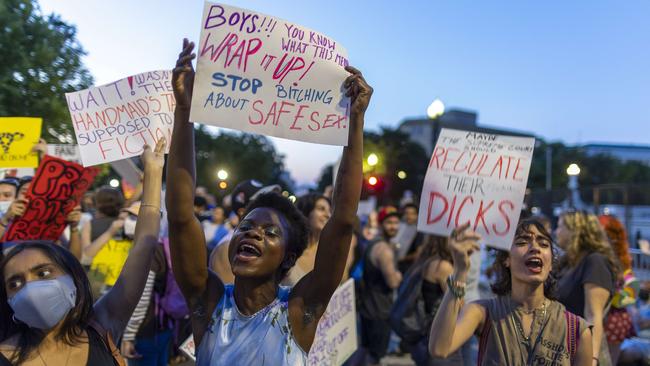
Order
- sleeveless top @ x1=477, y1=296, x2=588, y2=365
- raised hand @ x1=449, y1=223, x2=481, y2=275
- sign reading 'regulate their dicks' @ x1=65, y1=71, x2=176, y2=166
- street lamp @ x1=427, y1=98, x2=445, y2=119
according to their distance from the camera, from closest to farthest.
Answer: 1. raised hand @ x1=449, y1=223, x2=481, y2=275
2. sleeveless top @ x1=477, y1=296, x2=588, y2=365
3. sign reading 'regulate their dicks' @ x1=65, y1=71, x2=176, y2=166
4. street lamp @ x1=427, y1=98, x2=445, y2=119

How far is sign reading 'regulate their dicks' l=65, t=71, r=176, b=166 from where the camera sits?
3.34 metres

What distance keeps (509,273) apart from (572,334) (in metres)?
0.52

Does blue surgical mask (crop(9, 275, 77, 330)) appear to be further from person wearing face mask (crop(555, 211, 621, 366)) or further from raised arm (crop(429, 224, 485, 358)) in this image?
person wearing face mask (crop(555, 211, 621, 366))

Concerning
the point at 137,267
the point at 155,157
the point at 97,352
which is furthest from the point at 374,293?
the point at 97,352

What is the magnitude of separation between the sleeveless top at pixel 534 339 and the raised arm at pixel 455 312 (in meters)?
A: 0.12

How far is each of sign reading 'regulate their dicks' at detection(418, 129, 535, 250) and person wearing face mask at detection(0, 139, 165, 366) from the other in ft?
5.48

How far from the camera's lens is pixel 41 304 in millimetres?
2010

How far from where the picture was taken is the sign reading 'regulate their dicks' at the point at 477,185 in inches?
118

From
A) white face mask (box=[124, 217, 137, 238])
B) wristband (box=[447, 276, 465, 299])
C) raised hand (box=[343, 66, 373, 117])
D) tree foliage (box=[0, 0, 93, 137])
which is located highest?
tree foliage (box=[0, 0, 93, 137])

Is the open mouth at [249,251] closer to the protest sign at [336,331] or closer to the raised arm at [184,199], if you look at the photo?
the raised arm at [184,199]

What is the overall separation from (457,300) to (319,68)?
4.10 ft

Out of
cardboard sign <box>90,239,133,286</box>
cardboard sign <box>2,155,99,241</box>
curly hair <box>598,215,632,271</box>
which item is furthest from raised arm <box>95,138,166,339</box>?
curly hair <box>598,215,632,271</box>

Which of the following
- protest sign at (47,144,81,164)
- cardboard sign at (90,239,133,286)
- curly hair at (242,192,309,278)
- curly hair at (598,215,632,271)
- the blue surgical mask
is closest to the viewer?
the blue surgical mask

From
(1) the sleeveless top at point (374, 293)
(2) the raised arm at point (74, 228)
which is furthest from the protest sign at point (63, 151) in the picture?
(1) the sleeveless top at point (374, 293)
